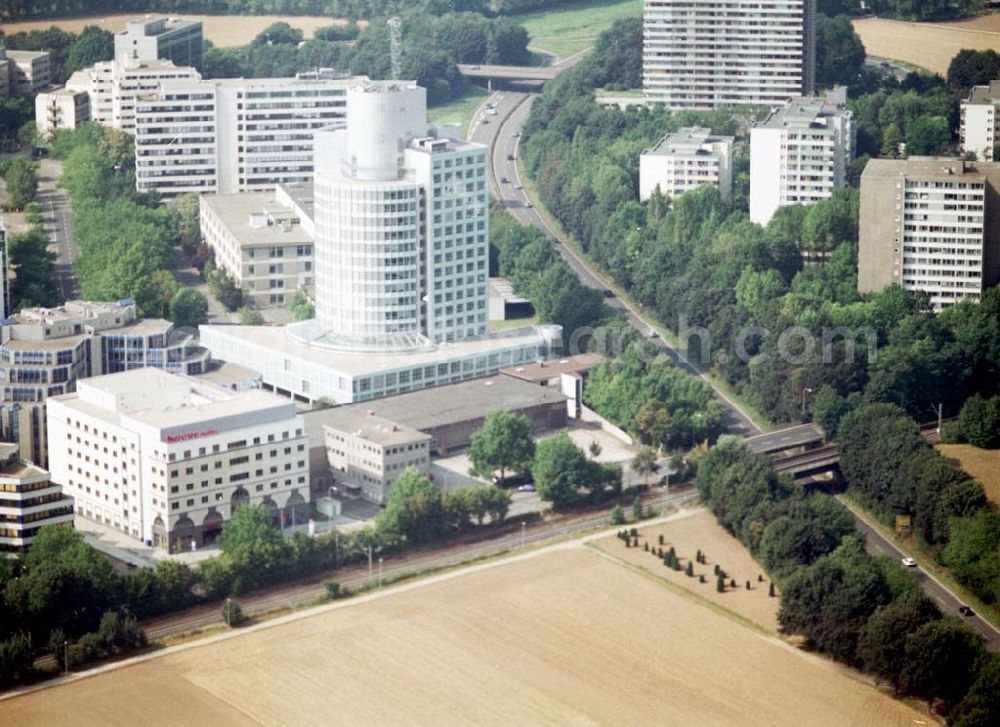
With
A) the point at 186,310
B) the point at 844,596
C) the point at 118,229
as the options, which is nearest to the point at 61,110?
the point at 118,229

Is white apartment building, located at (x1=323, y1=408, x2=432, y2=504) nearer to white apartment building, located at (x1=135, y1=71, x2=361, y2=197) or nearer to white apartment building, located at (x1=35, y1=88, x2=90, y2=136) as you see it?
white apartment building, located at (x1=135, y1=71, x2=361, y2=197)

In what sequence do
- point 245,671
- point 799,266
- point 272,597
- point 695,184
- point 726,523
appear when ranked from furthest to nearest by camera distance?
point 695,184, point 799,266, point 726,523, point 272,597, point 245,671

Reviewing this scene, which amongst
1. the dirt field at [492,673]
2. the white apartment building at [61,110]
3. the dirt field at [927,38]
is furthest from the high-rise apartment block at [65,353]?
the dirt field at [927,38]

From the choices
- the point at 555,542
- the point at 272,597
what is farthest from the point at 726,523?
the point at 272,597

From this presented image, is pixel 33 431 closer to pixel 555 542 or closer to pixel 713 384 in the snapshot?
pixel 555 542

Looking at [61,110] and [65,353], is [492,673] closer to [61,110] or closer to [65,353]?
[65,353]

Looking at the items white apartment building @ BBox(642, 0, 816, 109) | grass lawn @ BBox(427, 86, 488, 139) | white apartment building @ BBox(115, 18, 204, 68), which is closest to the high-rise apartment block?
white apartment building @ BBox(115, 18, 204, 68)
